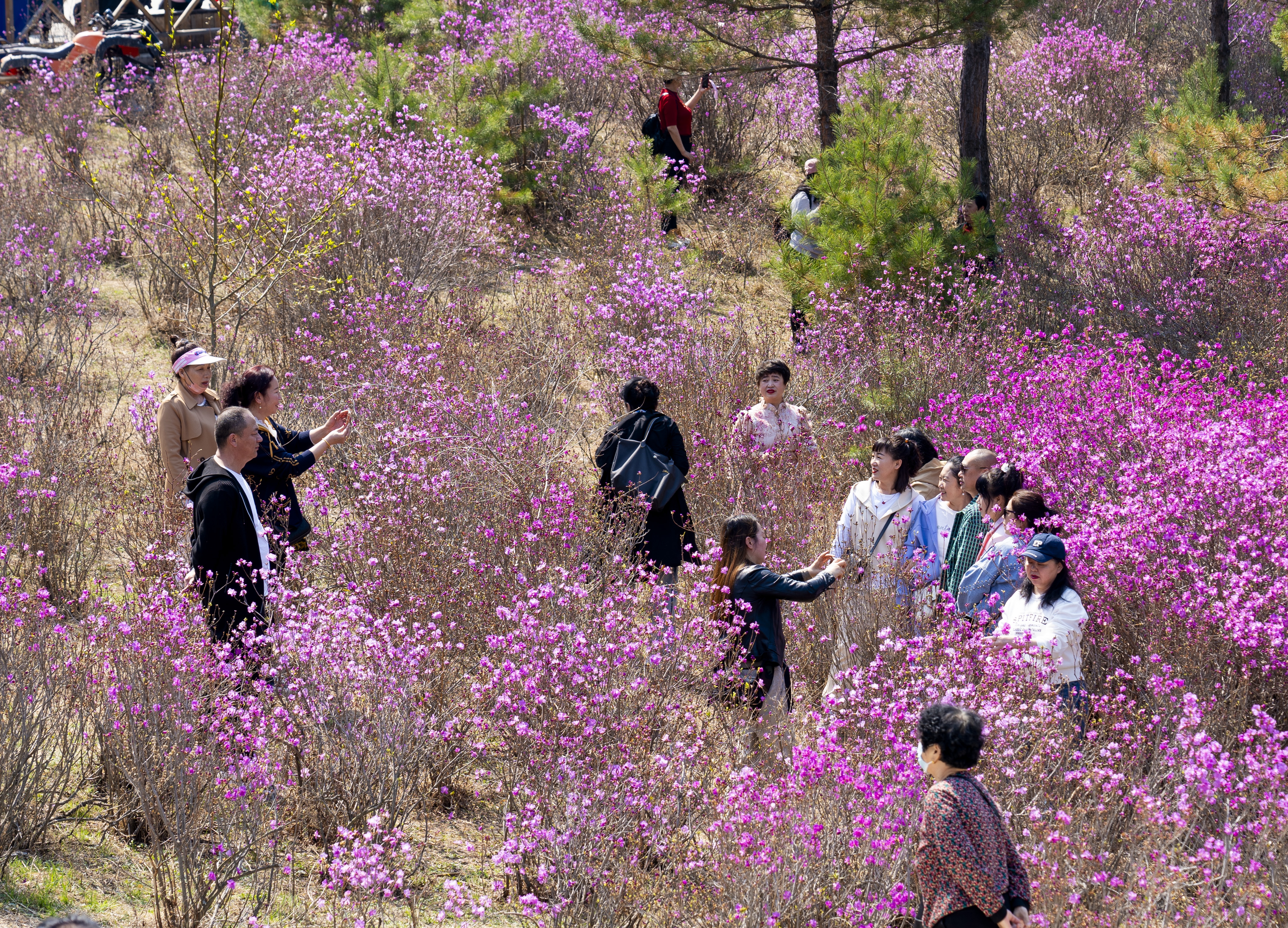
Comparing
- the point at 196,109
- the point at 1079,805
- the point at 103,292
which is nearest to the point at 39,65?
the point at 196,109

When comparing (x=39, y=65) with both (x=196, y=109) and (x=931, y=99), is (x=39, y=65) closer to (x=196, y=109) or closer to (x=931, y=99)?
(x=196, y=109)

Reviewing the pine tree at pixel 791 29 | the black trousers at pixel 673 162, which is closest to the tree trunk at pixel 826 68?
the pine tree at pixel 791 29

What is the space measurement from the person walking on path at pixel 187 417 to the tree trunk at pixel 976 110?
27.8ft

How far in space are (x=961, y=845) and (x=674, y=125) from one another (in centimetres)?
1090

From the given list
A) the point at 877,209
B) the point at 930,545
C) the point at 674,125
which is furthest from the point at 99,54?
the point at 930,545

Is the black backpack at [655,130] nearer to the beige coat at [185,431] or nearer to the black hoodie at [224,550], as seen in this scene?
the beige coat at [185,431]

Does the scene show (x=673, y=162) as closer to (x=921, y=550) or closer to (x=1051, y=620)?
(x=921, y=550)

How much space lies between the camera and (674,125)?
1305 centimetres

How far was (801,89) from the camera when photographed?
1628cm

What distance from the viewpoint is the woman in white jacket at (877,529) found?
553 centimetres

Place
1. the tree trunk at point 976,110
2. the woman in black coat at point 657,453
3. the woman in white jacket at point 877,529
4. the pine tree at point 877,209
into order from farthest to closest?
the tree trunk at point 976,110 < the pine tree at point 877,209 < the woman in black coat at point 657,453 < the woman in white jacket at point 877,529

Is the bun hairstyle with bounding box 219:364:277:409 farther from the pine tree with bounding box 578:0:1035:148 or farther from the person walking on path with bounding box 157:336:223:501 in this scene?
the pine tree with bounding box 578:0:1035:148

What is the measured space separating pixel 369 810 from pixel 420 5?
14.3 m

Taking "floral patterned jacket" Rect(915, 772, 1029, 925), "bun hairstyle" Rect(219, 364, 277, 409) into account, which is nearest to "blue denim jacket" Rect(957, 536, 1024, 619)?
"floral patterned jacket" Rect(915, 772, 1029, 925)
